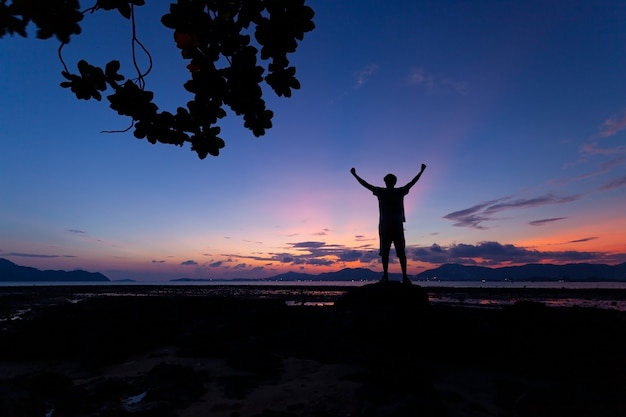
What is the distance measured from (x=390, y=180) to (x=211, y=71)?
7.43 m

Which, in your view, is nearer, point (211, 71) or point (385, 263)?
point (211, 71)

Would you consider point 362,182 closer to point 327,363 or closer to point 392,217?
point 392,217

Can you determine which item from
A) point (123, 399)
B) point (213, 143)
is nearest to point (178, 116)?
point (213, 143)

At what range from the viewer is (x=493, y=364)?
8.12m

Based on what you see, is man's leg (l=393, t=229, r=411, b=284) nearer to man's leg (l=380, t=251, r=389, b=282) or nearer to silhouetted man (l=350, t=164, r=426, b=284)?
silhouetted man (l=350, t=164, r=426, b=284)

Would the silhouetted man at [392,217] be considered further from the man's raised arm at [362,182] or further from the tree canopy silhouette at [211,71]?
the tree canopy silhouette at [211,71]

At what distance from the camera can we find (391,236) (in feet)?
31.4

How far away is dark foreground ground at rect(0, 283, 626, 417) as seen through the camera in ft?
17.3

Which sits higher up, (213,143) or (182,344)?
(213,143)

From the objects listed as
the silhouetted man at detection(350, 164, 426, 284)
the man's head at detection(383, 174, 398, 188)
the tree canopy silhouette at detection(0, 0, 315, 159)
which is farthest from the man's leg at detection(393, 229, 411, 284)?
the tree canopy silhouette at detection(0, 0, 315, 159)

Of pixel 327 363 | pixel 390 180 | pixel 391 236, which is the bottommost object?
pixel 327 363

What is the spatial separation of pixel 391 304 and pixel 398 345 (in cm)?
101

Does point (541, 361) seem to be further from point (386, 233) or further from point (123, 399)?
point (123, 399)

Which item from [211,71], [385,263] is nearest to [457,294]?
[385,263]
